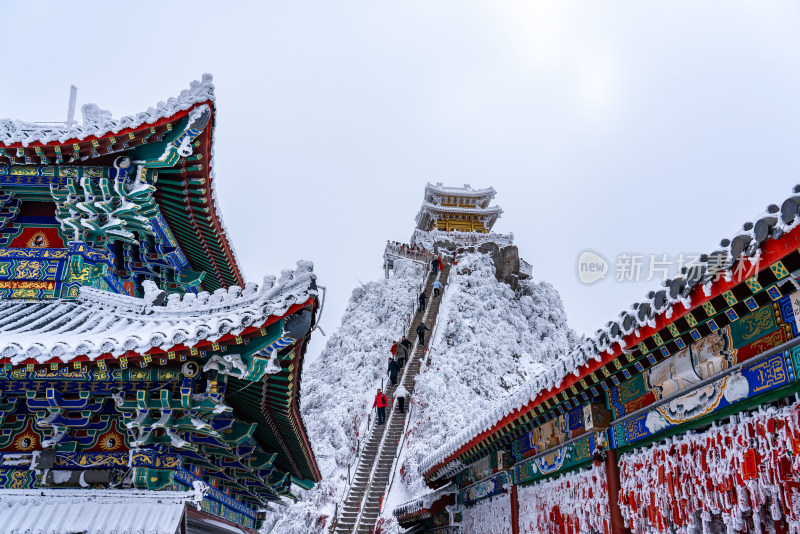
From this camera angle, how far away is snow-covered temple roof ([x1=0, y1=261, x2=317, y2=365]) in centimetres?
521

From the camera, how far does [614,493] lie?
600cm

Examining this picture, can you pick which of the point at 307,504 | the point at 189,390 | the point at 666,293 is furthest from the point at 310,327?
the point at 307,504

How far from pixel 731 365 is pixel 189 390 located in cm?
466

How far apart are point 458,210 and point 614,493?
46874 mm

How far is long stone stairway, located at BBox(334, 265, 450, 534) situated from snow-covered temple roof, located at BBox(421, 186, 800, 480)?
11.5m

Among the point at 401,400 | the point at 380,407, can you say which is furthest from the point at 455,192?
the point at 380,407

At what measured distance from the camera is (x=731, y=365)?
4.40 m

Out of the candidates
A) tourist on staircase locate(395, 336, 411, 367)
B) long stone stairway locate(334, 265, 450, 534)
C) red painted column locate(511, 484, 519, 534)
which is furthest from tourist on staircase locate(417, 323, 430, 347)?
red painted column locate(511, 484, 519, 534)

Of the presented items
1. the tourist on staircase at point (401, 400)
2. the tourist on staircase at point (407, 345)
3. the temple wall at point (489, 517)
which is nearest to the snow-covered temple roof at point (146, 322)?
the temple wall at point (489, 517)

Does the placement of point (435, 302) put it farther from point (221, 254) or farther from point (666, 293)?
point (666, 293)

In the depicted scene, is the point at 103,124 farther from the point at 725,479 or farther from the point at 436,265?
the point at 436,265

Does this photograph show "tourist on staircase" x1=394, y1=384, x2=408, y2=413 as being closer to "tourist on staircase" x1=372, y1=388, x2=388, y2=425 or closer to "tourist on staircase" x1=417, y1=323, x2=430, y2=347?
"tourist on staircase" x1=372, y1=388, x2=388, y2=425

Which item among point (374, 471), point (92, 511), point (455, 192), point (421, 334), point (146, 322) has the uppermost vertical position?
point (455, 192)

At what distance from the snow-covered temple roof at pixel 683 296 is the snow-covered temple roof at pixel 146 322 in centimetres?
276
